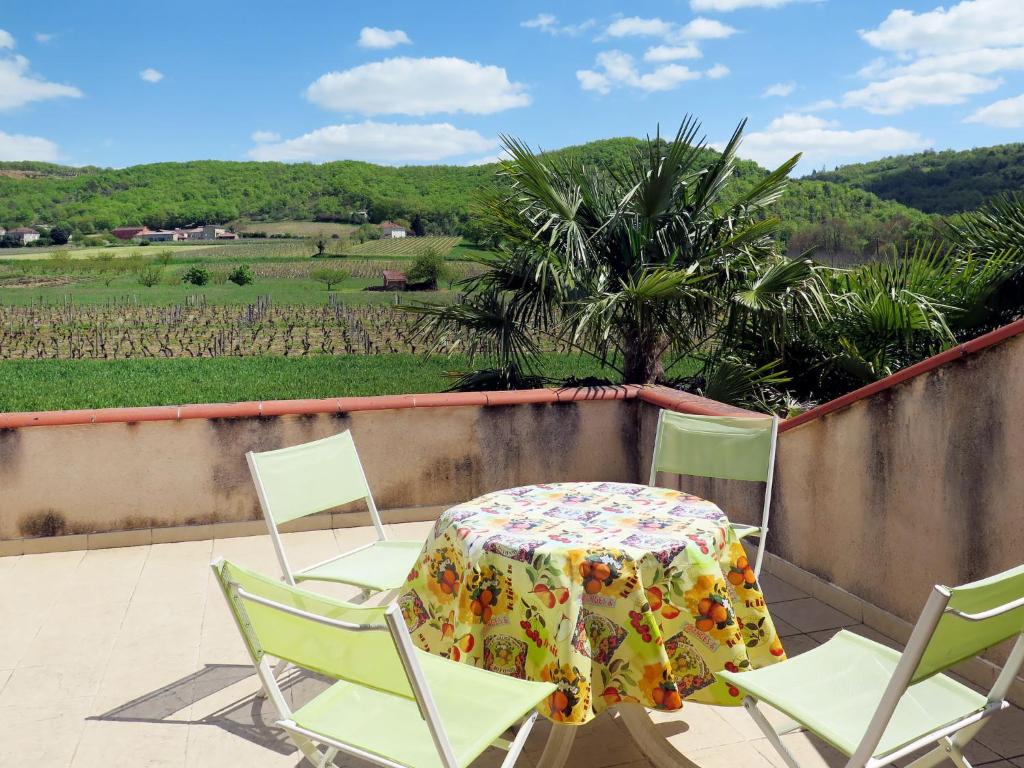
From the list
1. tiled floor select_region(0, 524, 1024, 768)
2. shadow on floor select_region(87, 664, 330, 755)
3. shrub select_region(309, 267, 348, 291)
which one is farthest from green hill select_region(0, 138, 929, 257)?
shadow on floor select_region(87, 664, 330, 755)

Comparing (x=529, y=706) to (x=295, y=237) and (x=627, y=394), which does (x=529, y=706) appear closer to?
(x=627, y=394)

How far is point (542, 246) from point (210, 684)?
4098 millimetres

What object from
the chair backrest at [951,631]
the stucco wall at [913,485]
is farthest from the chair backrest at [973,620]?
the stucco wall at [913,485]

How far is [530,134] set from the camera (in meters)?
6.46

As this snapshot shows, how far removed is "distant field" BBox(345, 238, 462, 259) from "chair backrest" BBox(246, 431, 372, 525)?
21631 millimetres

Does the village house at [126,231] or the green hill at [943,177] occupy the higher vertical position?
the green hill at [943,177]

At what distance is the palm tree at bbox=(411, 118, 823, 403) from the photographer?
6.23 meters

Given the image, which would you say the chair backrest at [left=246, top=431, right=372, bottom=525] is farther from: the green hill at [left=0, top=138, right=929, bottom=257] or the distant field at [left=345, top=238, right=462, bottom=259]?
the green hill at [left=0, top=138, right=929, bottom=257]

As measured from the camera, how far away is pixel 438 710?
1.91 meters

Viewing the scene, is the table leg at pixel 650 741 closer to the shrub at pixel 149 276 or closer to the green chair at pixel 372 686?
the green chair at pixel 372 686

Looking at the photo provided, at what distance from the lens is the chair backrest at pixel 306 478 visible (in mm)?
3104

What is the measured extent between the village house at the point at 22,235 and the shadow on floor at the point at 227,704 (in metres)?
28.2

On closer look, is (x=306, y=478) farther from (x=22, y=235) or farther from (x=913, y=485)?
(x=22, y=235)

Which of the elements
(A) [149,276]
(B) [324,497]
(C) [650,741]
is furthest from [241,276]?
(C) [650,741]
